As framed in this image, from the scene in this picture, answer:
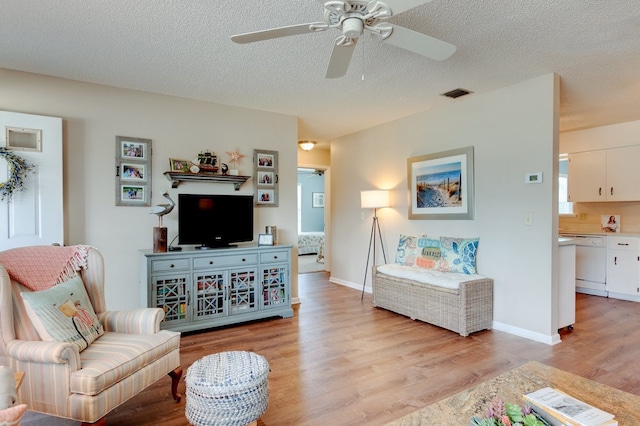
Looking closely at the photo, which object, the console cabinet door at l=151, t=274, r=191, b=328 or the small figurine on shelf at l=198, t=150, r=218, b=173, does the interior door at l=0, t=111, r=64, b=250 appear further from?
the small figurine on shelf at l=198, t=150, r=218, b=173

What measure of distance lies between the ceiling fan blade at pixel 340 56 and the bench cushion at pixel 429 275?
7.72ft

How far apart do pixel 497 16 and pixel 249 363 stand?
2647 mm

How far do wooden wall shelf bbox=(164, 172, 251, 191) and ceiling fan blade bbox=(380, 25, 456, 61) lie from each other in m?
2.50

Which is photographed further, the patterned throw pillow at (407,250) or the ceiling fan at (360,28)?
the patterned throw pillow at (407,250)

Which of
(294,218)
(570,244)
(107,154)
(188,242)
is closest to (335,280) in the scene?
(294,218)

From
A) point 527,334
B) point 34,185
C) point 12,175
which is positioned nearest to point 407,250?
point 527,334

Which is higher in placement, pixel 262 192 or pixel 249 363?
pixel 262 192

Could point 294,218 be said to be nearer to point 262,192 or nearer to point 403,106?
point 262,192

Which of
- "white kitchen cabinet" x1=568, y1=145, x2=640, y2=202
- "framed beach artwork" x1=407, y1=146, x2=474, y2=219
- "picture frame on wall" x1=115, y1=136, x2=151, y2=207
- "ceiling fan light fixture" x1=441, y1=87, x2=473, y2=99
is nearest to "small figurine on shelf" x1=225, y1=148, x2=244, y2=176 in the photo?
"picture frame on wall" x1=115, y1=136, x2=151, y2=207

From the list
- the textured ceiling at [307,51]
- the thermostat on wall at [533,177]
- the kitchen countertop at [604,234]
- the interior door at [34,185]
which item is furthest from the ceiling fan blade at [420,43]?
the kitchen countertop at [604,234]

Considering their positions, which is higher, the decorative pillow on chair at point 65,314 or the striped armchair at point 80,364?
the decorative pillow on chair at point 65,314

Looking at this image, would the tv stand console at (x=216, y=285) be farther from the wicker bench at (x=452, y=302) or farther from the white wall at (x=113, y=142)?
the wicker bench at (x=452, y=302)

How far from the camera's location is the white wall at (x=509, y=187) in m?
3.20

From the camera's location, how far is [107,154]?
3475 mm
